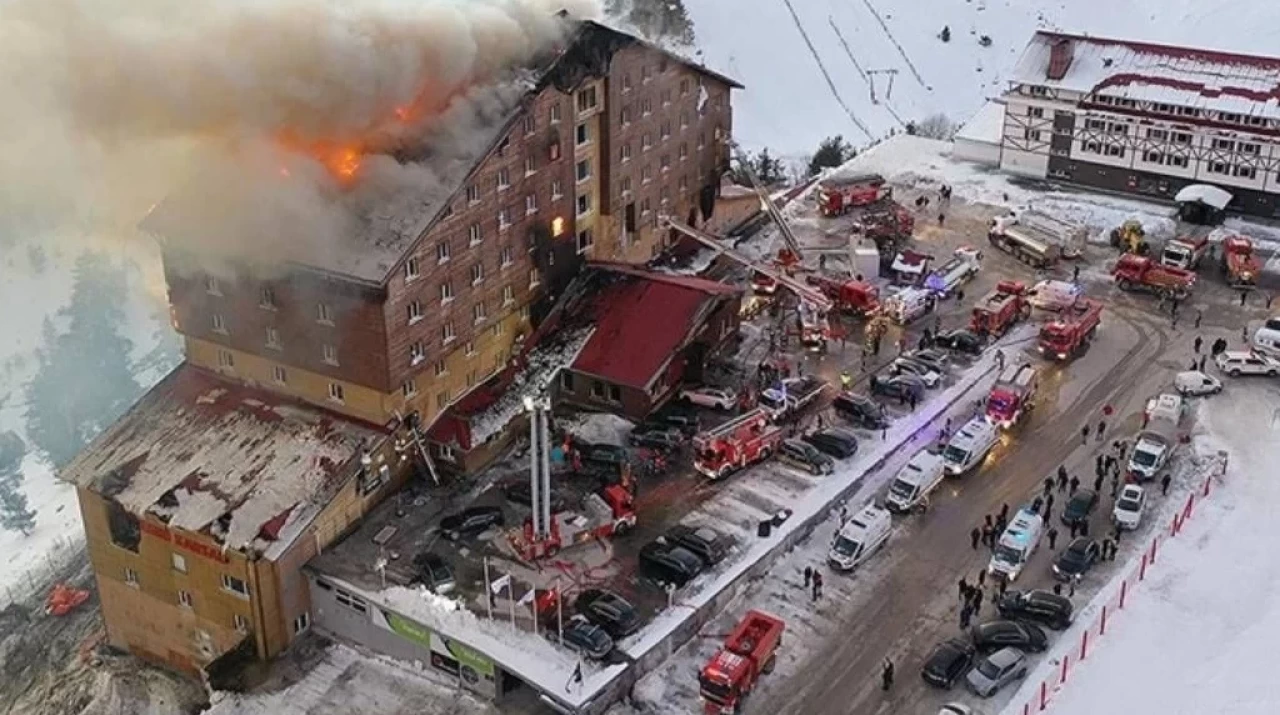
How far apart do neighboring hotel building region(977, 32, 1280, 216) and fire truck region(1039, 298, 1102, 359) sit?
56.4 feet

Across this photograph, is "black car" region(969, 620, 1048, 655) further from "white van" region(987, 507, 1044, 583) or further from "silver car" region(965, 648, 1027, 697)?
"white van" region(987, 507, 1044, 583)

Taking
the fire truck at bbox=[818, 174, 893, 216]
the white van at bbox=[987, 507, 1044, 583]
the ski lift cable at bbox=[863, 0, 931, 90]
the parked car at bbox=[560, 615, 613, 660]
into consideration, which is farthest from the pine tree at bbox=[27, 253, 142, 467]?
the ski lift cable at bbox=[863, 0, 931, 90]

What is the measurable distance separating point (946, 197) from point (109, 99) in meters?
45.6

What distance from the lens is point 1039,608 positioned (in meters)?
41.5

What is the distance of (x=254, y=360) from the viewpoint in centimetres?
4847

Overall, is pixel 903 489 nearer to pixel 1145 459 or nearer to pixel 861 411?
pixel 861 411

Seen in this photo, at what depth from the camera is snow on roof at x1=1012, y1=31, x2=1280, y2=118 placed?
232 feet

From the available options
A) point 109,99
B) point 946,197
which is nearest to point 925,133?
point 946,197

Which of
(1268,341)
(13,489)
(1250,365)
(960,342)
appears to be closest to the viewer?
(1250,365)

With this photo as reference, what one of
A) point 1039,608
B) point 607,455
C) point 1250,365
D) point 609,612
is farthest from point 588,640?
point 1250,365

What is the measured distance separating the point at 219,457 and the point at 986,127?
52.0 metres

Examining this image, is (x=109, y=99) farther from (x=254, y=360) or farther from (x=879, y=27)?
(x=879, y=27)

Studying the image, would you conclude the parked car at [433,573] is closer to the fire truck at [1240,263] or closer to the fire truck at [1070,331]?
the fire truck at [1070,331]

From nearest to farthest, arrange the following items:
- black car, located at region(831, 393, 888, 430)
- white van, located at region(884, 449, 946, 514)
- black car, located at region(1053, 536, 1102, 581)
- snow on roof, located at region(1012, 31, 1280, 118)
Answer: black car, located at region(1053, 536, 1102, 581), white van, located at region(884, 449, 946, 514), black car, located at region(831, 393, 888, 430), snow on roof, located at region(1012, 31, 1280, 118)
